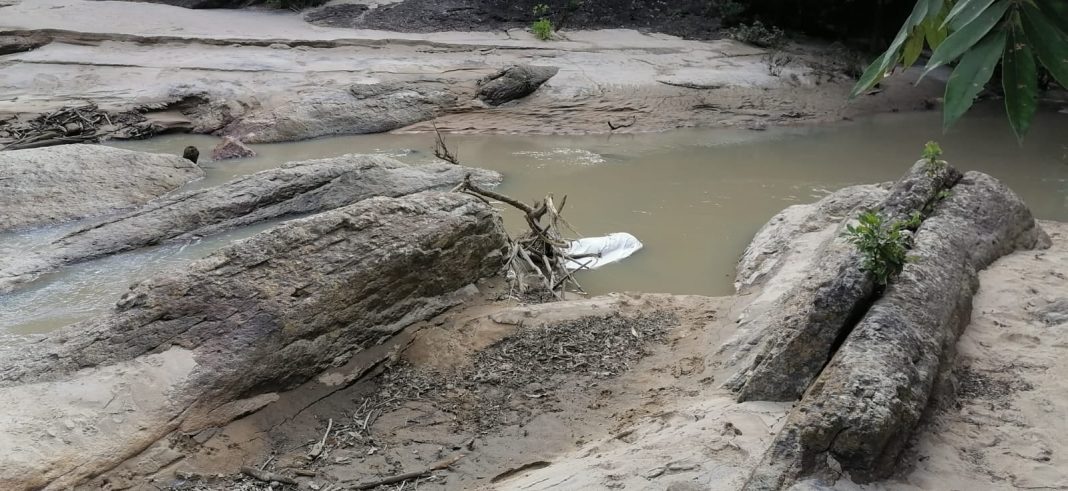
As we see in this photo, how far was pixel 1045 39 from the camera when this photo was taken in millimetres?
1360

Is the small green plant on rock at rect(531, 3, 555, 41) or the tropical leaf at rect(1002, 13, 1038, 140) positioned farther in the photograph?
the small green plant on rock at rect(531, 3, 555, 41)

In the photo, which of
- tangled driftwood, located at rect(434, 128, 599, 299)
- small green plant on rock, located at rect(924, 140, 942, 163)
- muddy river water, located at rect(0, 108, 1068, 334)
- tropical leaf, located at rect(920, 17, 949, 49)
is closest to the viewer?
tropical leaf, located at rect(920, 17, 949, 49)

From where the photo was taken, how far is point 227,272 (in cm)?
449

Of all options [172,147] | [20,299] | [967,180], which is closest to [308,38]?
[172,147]

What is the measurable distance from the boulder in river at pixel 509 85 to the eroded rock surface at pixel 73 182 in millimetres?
5327

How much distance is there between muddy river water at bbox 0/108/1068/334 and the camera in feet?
21.6

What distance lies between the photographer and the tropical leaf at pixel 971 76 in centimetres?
135

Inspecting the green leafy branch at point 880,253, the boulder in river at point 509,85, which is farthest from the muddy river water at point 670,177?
the green leafy branch at point 880,253

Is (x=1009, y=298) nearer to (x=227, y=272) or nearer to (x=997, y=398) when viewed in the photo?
(x=997, y=398)

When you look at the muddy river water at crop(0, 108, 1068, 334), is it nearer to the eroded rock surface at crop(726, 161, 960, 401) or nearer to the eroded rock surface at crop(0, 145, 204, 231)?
the eroded rock surface at crop(0, 145, 204, 231)

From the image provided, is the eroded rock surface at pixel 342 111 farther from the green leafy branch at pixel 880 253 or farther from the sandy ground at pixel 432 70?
the green leafy branch at pixel 880 253

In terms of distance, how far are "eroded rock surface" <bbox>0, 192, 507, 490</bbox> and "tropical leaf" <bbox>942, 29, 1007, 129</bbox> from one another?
360 centimetres

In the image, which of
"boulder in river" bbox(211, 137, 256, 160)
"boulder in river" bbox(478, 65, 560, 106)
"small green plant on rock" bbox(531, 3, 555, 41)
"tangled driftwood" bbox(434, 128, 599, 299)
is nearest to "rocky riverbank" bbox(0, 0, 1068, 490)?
"tangled driftwood" bbox(434, 128, 599, 299)

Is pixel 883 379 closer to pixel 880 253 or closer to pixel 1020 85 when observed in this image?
pixel 880 253
